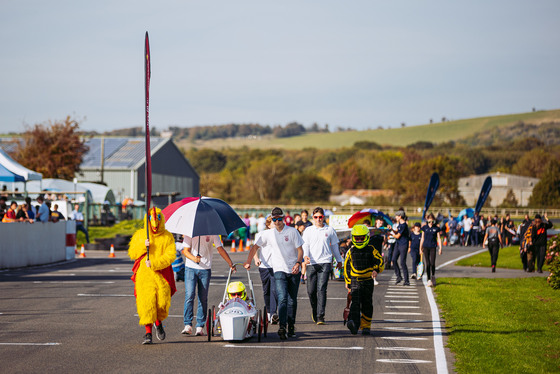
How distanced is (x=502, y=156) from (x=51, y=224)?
478 feet

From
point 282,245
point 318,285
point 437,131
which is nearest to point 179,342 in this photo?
point 282,245

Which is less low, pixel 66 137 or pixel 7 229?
pixel 66 137

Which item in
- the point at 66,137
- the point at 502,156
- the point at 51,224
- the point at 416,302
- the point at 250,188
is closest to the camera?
the point at 416,302

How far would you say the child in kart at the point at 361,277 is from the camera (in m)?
11.7

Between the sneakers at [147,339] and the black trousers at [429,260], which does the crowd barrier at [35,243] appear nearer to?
the black trousers at [429,260]

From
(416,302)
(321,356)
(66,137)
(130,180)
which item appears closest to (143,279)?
(321,356)

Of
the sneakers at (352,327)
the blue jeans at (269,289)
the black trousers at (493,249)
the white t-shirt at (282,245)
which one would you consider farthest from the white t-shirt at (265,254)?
the black trousers at (493,249)

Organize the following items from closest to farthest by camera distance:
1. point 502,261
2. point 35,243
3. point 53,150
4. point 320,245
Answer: point 320,245 < point 35,243 < point 502,261 < point 53,150

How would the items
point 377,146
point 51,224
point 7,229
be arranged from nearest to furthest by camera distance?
point 7,229 → point 51,224 → point 377,146

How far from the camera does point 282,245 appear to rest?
11.5 meters

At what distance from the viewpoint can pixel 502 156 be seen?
16175 cm

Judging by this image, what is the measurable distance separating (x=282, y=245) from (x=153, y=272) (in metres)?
2.06

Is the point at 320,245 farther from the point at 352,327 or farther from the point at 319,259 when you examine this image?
the point at 352,327

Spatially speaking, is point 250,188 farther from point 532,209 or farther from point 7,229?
point 7,229
